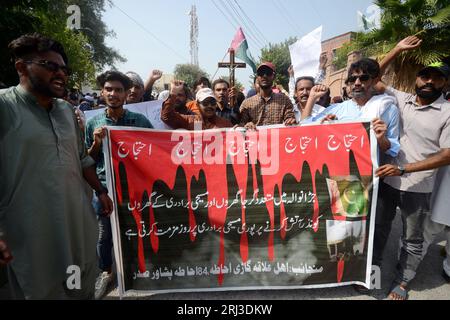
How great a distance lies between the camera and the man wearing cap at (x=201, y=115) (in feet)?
9.79

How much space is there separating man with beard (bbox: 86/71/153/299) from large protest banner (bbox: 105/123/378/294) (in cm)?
32

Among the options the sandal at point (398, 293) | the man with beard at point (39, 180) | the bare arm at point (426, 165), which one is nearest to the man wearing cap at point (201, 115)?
the man with beard at point (39, 180)

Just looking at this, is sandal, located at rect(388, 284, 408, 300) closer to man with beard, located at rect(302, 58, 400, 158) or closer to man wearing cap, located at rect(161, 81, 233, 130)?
man with beard, located at rect(302, 58, 400, 158)

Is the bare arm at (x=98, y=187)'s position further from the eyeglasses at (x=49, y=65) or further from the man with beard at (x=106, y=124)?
the eyeglasses at (x=49, y=65)

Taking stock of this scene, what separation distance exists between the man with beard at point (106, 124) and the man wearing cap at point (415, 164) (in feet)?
7.62

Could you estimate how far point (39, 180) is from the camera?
1.79 meters

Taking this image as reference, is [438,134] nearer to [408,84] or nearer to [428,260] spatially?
[428,260]

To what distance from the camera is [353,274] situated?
2584 mm

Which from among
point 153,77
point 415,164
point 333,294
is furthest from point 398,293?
point 153,77

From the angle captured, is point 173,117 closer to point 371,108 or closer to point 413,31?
point 371,108

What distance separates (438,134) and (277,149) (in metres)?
1.32
